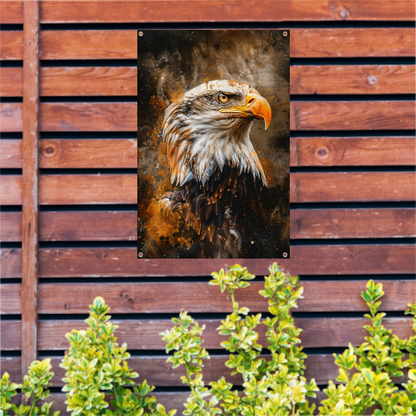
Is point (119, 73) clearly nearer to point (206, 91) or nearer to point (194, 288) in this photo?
point (206, 91)

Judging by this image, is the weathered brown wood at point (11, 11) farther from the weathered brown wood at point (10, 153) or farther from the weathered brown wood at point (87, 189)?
the weathered brown wood at point (87, 189)

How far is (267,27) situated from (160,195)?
1.02 meters

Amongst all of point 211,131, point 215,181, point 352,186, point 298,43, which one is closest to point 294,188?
point 352,186

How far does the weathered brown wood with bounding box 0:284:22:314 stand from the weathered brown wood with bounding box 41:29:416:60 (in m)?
1.19

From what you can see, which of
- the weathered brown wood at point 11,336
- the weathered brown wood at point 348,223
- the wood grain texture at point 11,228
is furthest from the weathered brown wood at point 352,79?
the weathered brown wood at point 11,336

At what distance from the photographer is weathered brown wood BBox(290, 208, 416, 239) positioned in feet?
5.57

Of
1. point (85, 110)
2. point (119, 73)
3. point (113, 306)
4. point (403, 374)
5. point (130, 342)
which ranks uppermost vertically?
point (119, 73)

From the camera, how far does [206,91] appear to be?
1.65 metres

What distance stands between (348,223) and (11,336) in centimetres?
180

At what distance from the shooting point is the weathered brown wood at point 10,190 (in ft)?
5.57

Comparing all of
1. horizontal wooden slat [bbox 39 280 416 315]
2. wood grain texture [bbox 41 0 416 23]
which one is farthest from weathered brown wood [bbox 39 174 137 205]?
wood grain texture [bbox 41 0 416 23]

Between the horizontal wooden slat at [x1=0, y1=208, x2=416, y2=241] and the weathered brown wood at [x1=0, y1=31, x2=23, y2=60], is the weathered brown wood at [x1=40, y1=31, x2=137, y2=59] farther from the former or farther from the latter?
the horizontal wooden slat at [x1=0, y1=208, x2=416, y2=241]

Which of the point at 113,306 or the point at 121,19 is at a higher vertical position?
the point at 121,19

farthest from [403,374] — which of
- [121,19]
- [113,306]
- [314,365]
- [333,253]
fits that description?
[121,19]
